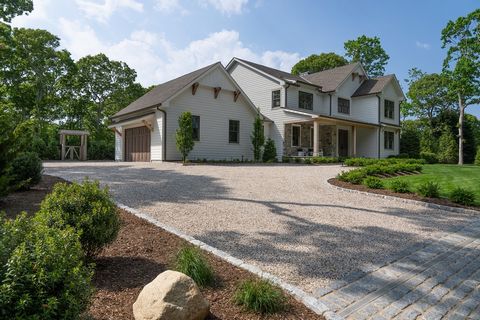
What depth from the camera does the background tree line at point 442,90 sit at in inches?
A: 637

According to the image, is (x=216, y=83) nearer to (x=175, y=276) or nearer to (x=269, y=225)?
(x=269, y=225)

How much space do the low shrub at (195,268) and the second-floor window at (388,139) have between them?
89.4 ft

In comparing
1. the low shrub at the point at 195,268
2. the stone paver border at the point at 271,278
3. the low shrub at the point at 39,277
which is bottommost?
the stone paver border at the point at 271,278

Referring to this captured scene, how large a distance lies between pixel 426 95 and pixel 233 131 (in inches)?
1293

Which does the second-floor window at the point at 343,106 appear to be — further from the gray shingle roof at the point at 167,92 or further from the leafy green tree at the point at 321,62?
the leafy green tree at the point at 321,62

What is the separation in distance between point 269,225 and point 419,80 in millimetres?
45414

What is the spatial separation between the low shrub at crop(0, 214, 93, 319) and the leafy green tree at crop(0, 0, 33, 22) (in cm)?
1905

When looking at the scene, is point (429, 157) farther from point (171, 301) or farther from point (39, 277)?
point (39, 277)

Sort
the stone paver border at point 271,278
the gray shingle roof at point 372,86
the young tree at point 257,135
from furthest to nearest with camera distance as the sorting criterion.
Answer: the gray shingle roof at point 372,86 < the young tree at point 257,135 < the stone paver border at point 271,278

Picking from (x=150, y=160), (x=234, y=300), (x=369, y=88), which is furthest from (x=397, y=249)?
(x=369, y=88)

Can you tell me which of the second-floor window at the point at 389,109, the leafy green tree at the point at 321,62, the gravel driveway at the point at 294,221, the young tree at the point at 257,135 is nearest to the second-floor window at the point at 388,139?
the second-floor window at the point at 389,109

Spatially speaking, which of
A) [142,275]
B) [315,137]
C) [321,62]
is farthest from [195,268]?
[321,62]

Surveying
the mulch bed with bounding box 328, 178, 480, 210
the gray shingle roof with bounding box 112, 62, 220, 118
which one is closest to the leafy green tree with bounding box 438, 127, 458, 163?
the gray shingle roof with bounding box 112, 62, 220, 118

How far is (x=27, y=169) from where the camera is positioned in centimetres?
798
